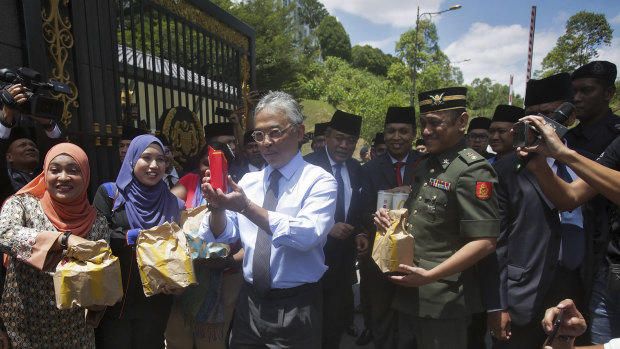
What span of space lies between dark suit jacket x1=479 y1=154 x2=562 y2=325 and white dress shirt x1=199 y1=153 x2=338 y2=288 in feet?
3.13

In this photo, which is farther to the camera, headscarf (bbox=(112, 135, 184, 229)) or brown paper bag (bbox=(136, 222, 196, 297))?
headscarf (bbox=(112, 135, 184, 229))

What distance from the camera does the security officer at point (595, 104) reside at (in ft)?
8.54

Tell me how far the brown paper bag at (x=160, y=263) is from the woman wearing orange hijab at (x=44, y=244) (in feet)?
1.10

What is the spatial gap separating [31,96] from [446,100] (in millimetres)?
2577

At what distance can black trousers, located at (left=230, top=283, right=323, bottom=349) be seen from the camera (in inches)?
72.5

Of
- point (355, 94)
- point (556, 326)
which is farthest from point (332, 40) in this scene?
point (556, 326)

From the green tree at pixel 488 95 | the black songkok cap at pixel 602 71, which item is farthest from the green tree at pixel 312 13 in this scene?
the black songkok cap at pixel 602 71

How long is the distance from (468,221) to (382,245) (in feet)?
1.52

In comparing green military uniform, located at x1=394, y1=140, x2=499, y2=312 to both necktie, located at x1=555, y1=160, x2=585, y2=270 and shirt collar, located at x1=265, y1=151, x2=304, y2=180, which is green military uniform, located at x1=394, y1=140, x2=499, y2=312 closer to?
necktie, located at x1=555, y1=160, x2=585, y2=270

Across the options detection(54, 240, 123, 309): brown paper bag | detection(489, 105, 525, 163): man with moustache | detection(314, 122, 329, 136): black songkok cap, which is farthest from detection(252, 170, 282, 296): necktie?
detection(314, 122, 329, 136): black songkok cap

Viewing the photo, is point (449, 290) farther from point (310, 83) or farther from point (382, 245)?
point (310, 83)

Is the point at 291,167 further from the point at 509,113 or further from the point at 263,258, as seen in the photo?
the point at 509,113

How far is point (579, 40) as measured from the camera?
18.3 m

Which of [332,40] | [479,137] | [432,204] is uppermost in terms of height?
[332,40]
